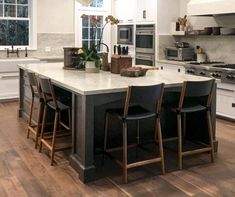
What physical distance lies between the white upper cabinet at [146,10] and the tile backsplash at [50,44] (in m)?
1.67

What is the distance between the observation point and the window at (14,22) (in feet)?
24.6

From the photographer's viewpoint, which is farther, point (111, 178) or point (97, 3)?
point (97, 3)

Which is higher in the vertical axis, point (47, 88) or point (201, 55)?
point (201, 55)

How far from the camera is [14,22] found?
763 centimetres

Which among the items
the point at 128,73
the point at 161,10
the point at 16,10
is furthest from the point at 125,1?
the point at 128,73

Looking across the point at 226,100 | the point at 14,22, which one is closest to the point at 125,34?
the point at 14,22

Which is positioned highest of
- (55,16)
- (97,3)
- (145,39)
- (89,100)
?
(97,3)

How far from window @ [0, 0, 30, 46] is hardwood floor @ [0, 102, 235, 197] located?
4011 millimetres

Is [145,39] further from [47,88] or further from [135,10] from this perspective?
[47,88]

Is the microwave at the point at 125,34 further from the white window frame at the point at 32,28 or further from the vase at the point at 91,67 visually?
the vase at the point at 91,67

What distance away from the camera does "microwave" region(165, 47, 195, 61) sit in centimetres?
676

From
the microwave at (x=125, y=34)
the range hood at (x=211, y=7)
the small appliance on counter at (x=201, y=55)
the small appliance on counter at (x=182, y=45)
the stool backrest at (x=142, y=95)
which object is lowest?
the stool backrest at (x=142, y=95)

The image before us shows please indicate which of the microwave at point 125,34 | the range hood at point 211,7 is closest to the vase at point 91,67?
the range hood at point 211,7

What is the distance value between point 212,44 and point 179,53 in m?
0.63
